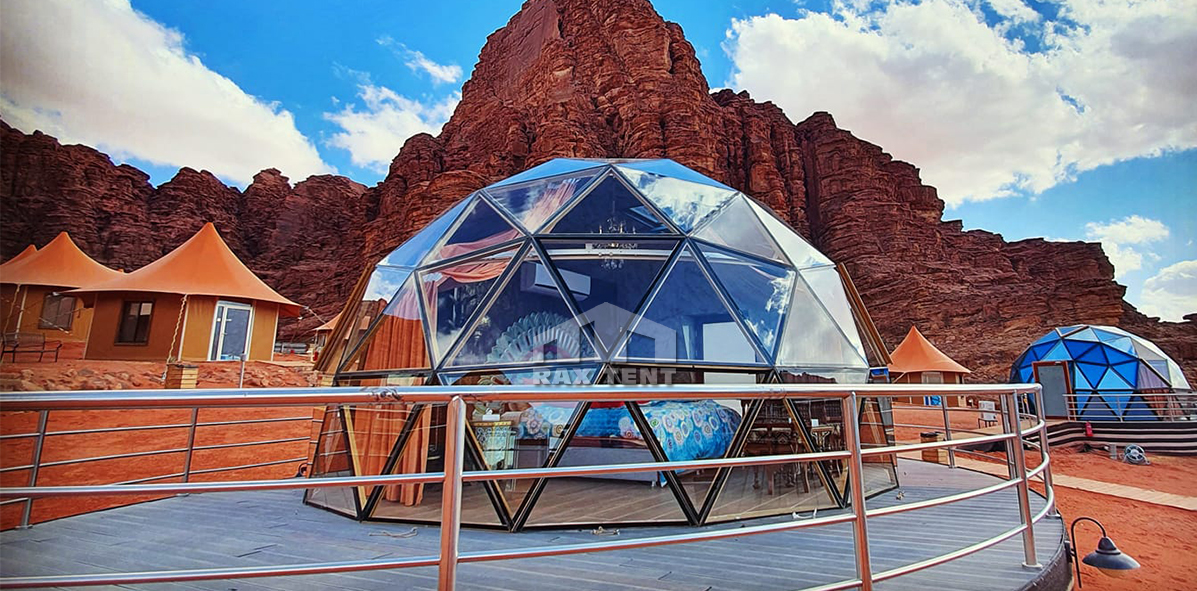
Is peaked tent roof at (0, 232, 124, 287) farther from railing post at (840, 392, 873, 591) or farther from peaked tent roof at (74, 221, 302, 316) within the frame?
railing post at (840, 392, 873, 591)

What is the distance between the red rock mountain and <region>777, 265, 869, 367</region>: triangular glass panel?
1873 inches

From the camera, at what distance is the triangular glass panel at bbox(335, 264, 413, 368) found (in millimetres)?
6410

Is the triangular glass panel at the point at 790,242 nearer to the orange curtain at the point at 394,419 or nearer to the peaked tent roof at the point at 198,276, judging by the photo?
the orange curtain at the point at 394,419

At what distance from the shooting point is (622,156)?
198 feet

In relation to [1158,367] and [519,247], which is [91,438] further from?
[1158,367]

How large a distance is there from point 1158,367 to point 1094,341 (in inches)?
83.5

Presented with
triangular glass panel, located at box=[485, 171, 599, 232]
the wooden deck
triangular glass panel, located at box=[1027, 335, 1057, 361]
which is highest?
triangular glass panel, located at box=[485, 171, 599, 232]

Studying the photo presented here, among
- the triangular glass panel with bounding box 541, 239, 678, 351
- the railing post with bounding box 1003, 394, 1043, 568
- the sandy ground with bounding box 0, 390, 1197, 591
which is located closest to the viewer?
the railing post with bounding box 1003, 394, 1043, 568

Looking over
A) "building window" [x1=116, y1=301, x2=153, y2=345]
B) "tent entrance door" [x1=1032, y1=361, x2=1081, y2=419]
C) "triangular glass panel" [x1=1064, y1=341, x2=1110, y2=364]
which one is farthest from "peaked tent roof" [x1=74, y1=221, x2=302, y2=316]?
"triangular glass panel" [x1=1064, y1=341, x2=1110, y2=364]

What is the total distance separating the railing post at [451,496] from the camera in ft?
6.84

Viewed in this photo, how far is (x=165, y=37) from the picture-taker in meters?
9.98

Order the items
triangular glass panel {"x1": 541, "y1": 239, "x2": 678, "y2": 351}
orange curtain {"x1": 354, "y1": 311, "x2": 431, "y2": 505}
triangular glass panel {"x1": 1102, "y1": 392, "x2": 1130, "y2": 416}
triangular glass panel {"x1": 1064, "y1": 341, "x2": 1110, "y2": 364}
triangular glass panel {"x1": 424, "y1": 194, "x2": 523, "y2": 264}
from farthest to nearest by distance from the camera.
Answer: triangular glass panel {"x1": 1064, "y1": 341, "x2": 1110, "y2": 364}, triangular glass panel {"x1": 1102, "y1": 392, "x2": 1130, "y2": 416}, triangular glass panel {"x1": 424, "y1": 194, "x2": 523, "y2": 264}, triangular glass panel {"x1": 541, "y1": 239, "x2": 678, "y2": 351}, orange curtain {"x1": 354, "y1": 311, "x2": 431, "y2": 505}

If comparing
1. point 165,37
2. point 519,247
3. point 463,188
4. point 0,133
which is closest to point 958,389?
point 519,247

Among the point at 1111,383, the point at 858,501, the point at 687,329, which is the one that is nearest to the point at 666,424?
the point at 687,329
